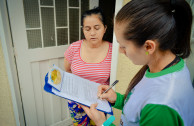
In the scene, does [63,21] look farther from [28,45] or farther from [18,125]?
[18,125]

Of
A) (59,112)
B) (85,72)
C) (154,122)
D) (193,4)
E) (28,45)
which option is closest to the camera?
(154,122)

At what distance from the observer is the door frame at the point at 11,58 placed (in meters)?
1.12

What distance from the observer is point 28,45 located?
133 cm

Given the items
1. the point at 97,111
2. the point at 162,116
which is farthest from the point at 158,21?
the point at 97,111

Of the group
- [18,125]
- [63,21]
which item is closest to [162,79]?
[63,21]

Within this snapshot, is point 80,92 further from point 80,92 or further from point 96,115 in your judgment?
point 96,115

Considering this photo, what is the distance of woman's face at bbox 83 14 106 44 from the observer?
1145 mm

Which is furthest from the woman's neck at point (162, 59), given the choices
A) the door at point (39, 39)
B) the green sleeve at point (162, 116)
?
the door at point (39, 39)

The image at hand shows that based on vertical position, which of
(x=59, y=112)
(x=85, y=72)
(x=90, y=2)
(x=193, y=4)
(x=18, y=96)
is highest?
(x=90, y=2)

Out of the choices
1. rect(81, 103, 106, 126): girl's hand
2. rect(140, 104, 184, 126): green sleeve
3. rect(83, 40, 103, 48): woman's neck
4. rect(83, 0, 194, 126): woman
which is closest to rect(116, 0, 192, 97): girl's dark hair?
rect(83, 0, 194, 126): woman

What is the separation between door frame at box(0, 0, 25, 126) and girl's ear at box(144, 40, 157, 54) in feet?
3.99

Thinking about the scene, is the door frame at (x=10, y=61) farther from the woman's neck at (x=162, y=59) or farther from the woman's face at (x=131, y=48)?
the woman's neck at (x=162, y=59)

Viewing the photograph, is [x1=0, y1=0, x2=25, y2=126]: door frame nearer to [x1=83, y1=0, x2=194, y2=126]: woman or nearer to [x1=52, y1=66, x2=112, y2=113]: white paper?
[x1=52, y1=66, x2=112, y2=113]: white paper

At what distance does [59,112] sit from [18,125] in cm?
50
